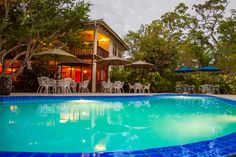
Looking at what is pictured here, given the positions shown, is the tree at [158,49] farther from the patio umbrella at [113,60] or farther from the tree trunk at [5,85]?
the tree trunk at [5,85]

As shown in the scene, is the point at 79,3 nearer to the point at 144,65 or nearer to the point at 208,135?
the point at 144,65

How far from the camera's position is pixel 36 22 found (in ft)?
37.0

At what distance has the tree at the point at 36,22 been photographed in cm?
1070

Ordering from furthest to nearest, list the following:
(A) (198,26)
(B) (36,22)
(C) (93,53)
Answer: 1. (A) (198,26)
2. (C) (93,53)
3. (B) (36,22)

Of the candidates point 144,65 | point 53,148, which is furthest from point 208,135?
point 144,65

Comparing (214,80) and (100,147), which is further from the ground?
(214,80)

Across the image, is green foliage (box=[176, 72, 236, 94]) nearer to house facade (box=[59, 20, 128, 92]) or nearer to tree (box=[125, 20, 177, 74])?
tree (box=[125, 20, 177, 74])

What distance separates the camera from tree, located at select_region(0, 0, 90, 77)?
1070 centimetres

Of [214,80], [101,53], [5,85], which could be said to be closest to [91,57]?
[101,53]

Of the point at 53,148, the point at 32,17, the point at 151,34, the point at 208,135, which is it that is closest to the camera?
the point at 53,148

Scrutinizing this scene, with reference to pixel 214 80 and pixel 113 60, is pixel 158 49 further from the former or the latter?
pixel 113 60

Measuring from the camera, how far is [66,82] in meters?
13.0

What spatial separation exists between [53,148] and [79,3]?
11.1 meters

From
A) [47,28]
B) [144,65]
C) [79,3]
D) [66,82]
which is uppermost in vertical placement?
[79,3]
